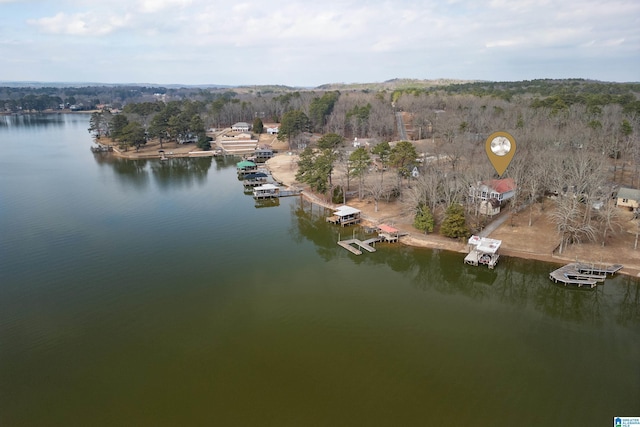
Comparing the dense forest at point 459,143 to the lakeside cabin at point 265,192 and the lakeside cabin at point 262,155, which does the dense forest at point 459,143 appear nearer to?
the lakeside cabin at point 265,192

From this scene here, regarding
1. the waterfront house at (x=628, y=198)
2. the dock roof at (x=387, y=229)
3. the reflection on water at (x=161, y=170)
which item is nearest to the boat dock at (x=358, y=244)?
the dock roof at (x=387, y=229)

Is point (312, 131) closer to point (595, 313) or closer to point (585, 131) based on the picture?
point (585, 131)

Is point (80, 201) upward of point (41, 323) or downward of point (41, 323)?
upward

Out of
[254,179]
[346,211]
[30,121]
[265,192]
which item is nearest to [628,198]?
[346,211]

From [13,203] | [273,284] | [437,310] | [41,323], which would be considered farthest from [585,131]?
[13,203]

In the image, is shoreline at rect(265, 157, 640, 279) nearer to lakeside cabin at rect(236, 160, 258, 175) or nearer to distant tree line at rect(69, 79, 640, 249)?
distant tree line at rect(69, 79, 640, 249)

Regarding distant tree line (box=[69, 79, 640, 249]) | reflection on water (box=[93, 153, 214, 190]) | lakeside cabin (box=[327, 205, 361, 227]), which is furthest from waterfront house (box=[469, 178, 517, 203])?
reflection on water (box=[93, 153, 214, 190])
